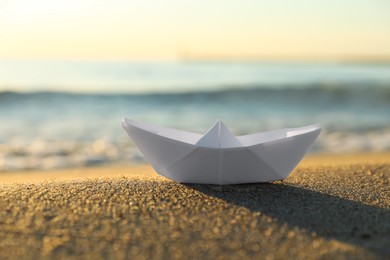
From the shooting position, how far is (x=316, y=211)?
239cm

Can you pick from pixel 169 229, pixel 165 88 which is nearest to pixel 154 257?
pixel 169 229

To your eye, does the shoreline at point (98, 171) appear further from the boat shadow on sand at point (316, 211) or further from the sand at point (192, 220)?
the boat shadow on sand at point (316, 211)

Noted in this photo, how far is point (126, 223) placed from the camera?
2203mm

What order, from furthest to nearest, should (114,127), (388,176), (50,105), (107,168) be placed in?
(50,105), (114,127), (107,168), (388,176)

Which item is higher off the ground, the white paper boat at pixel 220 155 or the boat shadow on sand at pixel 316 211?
the white paper boat at pixel 220 155

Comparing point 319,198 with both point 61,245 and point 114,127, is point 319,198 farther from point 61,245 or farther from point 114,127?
point 114,127

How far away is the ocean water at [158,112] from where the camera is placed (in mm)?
6230

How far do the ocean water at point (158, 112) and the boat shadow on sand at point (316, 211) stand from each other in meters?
3.00

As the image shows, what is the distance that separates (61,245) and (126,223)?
0.33 meters

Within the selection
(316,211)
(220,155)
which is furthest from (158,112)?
(316,211)

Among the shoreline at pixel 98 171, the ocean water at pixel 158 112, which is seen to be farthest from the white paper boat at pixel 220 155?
the ocean water at pixel 158 112

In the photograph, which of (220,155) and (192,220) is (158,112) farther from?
(192,220)

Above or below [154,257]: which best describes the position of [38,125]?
above

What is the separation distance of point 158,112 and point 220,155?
928 cm
